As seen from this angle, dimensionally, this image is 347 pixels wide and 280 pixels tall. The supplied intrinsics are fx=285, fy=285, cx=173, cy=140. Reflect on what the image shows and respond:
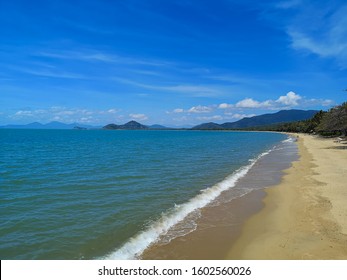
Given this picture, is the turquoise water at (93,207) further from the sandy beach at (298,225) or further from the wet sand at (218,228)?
the sandy beach at (298,225)

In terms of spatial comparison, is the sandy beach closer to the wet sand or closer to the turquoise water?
the wet sand

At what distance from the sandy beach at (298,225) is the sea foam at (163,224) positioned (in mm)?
2907

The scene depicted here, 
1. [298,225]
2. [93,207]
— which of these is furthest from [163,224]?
[298,225]

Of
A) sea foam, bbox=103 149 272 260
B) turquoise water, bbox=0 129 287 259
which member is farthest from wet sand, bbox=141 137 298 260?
turquoise water, bbox=0 129 287 259

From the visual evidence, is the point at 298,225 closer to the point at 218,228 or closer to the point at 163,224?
the point at 218,228

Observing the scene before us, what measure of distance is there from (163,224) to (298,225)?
5684 mm

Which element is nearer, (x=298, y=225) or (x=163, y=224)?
(x=298, y=225)

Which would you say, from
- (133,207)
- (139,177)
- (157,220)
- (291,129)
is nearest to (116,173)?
(139,177)

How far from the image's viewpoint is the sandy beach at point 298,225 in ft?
30.8

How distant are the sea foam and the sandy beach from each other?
291 cm

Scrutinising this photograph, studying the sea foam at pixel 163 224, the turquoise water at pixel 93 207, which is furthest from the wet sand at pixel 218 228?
the turquoise water at pixel 93 207

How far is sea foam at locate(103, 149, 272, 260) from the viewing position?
9.63m

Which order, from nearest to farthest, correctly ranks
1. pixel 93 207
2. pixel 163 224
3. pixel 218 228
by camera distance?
1. pixel 218 228
2. pixel 163 224
3. pixel 93 207

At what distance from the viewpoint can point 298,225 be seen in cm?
1198
